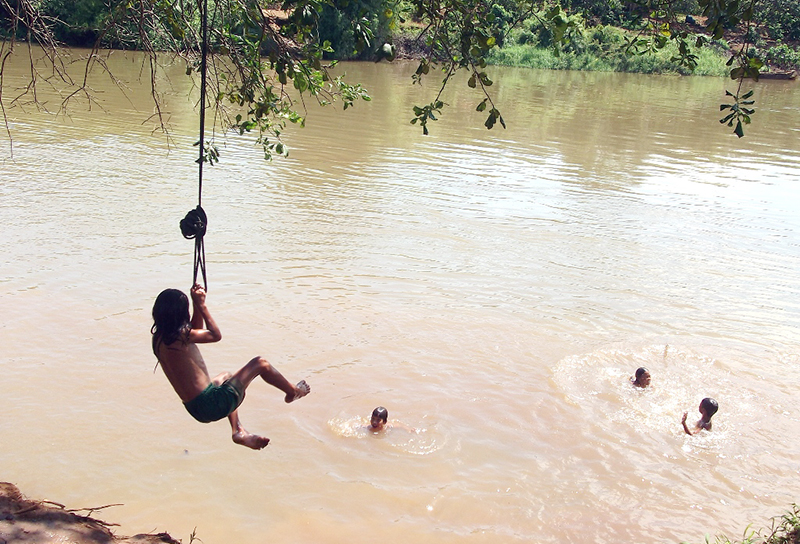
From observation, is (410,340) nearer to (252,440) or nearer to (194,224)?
(252,440)

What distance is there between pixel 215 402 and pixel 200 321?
0.48 m

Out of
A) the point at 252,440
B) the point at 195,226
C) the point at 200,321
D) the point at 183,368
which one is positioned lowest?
the point at 252,440

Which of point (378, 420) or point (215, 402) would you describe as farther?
point (378, 420)

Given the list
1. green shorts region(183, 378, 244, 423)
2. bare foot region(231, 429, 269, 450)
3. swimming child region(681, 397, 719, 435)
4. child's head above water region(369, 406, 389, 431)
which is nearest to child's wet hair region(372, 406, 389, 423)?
child's head above water region(369, 406, 389, 431)

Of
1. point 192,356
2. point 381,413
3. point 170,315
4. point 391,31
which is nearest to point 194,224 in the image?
point 170,315

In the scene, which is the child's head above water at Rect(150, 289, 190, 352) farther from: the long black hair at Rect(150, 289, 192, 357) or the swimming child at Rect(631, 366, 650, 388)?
the swimming child at Rect(631, 366, 650, 388)

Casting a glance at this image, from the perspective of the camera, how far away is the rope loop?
4.17 m

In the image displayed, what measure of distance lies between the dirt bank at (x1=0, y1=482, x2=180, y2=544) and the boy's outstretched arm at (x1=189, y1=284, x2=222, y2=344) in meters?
1.24

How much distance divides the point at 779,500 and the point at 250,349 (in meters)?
5.07

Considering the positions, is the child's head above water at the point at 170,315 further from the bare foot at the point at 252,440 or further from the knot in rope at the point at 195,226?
the bare foot at the point at 252,440

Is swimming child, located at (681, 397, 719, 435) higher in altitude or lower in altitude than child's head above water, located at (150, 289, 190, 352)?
lower

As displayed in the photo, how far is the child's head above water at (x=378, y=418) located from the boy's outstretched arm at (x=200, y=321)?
2485 millimetres

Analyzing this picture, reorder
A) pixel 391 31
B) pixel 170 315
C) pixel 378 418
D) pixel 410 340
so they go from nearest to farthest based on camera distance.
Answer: pixel 170 315, pixel 391 31, pixel 378 418, pixel 410 340

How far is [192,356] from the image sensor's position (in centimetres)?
416
